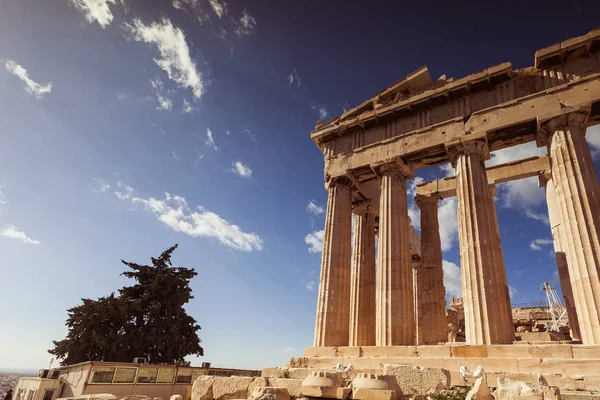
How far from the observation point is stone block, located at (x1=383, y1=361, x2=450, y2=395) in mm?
6809

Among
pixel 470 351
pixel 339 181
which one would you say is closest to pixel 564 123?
pixel 470 351

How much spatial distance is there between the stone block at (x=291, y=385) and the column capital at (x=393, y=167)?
1106 centimetres

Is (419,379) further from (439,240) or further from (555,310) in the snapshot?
(555,310)

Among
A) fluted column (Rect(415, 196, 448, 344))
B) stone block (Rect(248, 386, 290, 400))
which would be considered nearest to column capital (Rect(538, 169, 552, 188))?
fluted column (Rect(415, 196, 448, 344))

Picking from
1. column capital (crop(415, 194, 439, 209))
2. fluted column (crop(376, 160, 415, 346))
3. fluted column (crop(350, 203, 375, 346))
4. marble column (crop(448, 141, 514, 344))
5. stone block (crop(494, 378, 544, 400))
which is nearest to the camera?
stone block (crop(494, 378, 544, 400))

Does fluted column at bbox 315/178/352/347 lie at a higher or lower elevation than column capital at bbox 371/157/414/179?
lower

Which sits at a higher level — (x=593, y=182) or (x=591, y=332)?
(x=593, y=182)

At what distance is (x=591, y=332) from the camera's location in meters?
10.1

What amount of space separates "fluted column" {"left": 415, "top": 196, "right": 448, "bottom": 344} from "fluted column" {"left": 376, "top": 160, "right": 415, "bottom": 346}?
4.00 metres

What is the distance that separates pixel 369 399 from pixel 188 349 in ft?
82.5

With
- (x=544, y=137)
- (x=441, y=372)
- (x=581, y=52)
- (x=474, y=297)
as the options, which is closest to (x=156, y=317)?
(x=474, y=297)

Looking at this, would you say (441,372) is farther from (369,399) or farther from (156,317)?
(156,317)

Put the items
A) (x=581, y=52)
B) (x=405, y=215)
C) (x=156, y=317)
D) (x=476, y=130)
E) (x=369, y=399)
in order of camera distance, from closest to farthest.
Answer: (x=369, y=399)
(x=581, y=52)
(x=476, y=130)
(x=405, y=215)
(x=156, y=317)

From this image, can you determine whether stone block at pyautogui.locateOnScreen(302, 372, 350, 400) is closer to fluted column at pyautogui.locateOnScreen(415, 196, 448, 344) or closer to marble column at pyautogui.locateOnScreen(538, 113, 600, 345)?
marble column at pyautogui.locateOnScreen(538, 113, 600, 345)
